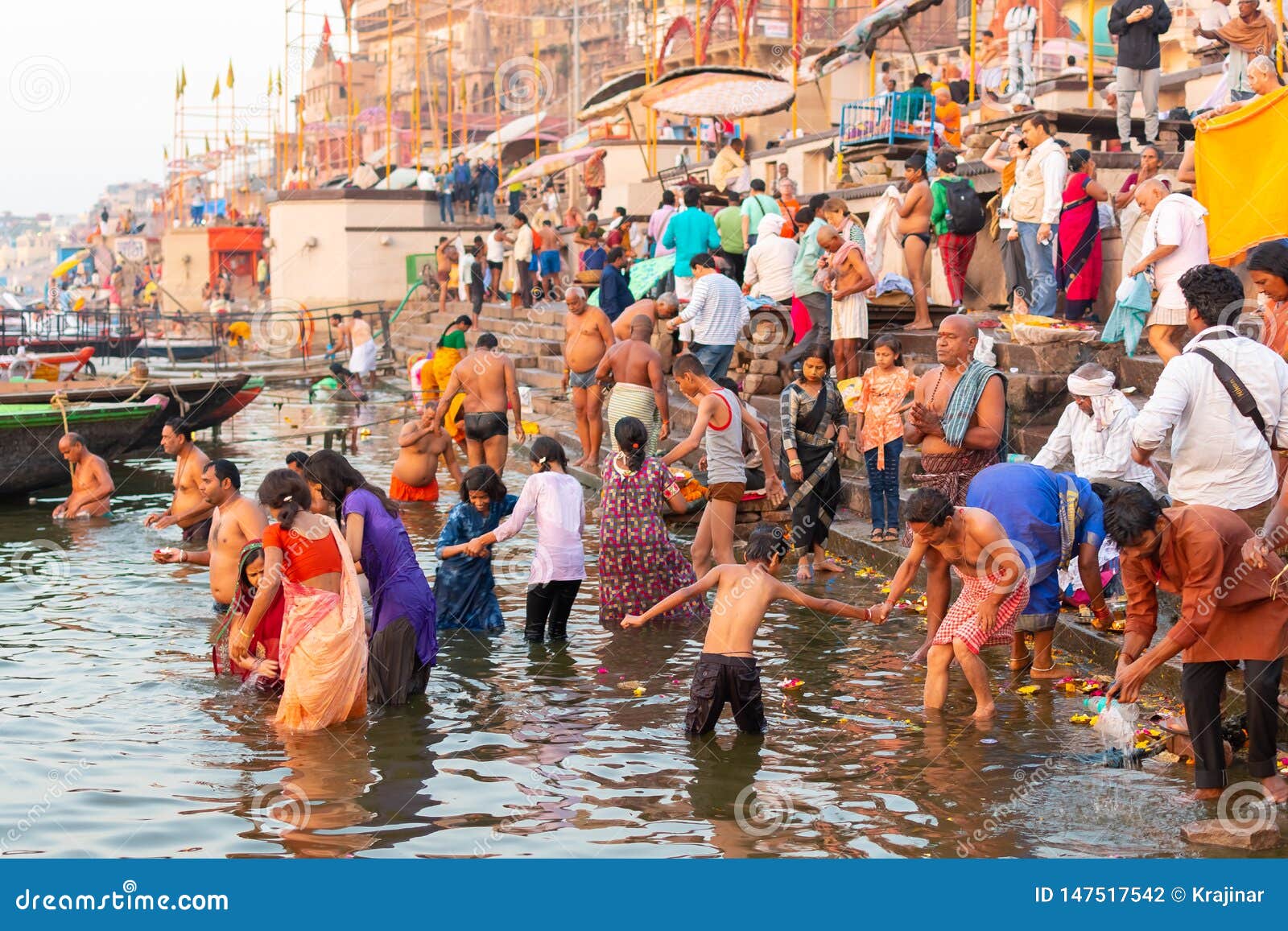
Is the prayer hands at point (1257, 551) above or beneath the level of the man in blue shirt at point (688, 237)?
beneath

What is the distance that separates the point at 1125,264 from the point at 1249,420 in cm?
579

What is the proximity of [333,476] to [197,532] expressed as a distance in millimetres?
5270

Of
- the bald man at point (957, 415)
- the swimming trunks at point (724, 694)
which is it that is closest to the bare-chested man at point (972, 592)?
the swimming trunks at point (724, 694)

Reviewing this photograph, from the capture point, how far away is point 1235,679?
7.02 meters

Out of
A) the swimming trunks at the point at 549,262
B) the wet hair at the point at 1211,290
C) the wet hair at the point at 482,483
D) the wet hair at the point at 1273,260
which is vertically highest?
the swimming trunks at the point at 549,262

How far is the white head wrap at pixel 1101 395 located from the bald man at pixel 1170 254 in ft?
5.89

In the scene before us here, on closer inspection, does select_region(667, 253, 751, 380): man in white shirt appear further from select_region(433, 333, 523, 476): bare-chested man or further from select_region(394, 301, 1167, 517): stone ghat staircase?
select_region(433, 333, 523, 476): bare-chested man

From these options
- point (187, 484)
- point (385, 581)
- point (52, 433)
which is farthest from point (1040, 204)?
point (52, 433)

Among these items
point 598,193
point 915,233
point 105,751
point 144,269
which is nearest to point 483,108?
point 144,269

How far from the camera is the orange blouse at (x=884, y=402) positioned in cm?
1020

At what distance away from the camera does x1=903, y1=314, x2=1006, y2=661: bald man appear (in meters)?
8.27

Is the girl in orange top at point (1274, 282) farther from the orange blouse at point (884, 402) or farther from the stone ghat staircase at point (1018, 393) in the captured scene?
the orange blouse at point (884, 402)

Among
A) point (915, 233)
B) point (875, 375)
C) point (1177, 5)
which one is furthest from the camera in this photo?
point (1177, 5)

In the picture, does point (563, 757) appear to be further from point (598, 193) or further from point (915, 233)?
point (598, 193)
